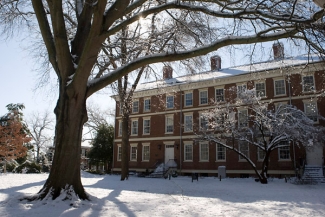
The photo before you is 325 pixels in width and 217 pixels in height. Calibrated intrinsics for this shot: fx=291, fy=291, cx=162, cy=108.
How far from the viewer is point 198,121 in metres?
28.4

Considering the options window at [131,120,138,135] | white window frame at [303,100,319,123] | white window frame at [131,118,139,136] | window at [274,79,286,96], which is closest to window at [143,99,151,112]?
white window frame at [131,118,139,136]

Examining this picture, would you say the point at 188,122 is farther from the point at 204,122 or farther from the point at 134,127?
the point at 134,127

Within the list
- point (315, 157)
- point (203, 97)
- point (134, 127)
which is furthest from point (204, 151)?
point (315, 157)

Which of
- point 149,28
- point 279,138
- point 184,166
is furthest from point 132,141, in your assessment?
point 149,28

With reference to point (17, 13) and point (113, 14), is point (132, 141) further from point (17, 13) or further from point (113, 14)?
point (113, 14)

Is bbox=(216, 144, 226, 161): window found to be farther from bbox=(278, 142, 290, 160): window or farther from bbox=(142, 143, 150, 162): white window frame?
bbox=(142, 143, 150, 162): white window frame

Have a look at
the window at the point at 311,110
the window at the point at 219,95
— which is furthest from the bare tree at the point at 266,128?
the window at the point at 219,95

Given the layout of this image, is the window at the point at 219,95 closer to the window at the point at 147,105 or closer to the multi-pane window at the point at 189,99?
the multi-pane window at the point at 189,99

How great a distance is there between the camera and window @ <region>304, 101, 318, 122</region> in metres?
22.5

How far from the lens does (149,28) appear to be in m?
10.3

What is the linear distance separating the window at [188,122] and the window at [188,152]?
1.58 metres

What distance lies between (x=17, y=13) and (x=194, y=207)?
819 centimetres

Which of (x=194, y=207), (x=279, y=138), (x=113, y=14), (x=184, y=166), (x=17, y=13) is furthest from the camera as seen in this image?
(x=184, y=166)

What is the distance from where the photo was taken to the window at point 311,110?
22500 mm
